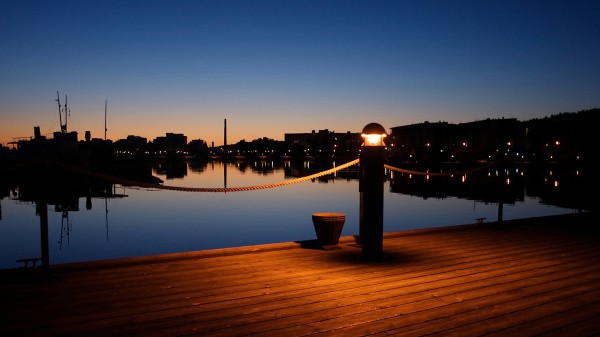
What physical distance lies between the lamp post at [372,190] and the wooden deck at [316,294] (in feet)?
1.05

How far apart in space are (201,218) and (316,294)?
25.2 m

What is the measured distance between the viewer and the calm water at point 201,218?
70.1 feet

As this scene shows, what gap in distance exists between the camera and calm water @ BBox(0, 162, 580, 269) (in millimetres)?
21375

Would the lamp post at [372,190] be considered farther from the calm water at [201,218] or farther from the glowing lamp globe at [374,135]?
the calm water at [201,218]

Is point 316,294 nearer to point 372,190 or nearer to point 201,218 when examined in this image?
point 372,190

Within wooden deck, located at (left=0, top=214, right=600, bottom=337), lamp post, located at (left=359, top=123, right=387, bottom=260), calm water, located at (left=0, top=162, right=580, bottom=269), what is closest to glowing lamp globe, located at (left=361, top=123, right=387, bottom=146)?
lamp post, located at (left=359, top=123, right=387, bottom=260)

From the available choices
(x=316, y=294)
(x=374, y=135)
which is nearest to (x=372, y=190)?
(x=374, y=135)

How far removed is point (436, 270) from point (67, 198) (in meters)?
40.0

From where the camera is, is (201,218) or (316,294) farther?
(201,218)

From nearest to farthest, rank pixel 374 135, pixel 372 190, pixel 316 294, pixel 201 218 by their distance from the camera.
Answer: pixel 316 294, pixel 372 190, pixel 374 135, pixel 201 218

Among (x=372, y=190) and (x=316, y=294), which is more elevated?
(x=372, y=190)

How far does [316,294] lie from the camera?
17.6ft

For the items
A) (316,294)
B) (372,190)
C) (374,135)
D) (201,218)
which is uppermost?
(374,135)

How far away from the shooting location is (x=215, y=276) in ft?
20.2
